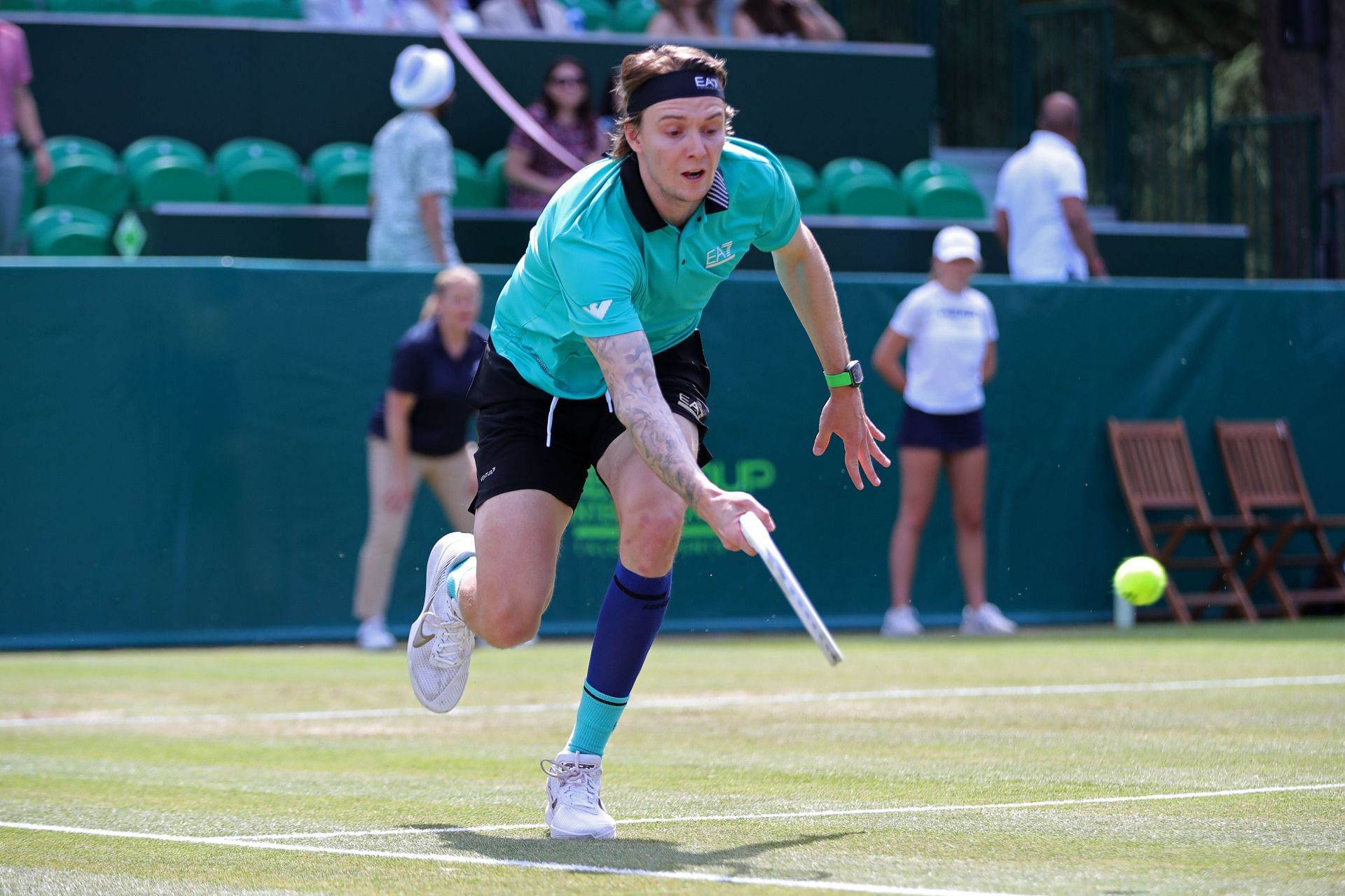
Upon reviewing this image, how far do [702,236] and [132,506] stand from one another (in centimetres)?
727

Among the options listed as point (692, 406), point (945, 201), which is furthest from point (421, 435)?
point (692, 406)

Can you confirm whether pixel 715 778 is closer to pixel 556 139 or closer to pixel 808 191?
pixel 556 139

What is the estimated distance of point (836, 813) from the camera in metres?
5.01

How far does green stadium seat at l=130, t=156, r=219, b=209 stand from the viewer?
13.7m

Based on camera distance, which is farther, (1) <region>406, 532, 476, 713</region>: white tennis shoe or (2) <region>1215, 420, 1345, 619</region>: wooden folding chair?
(2) <region>1215, 420, 1345, 619</region>: wooden folding chair

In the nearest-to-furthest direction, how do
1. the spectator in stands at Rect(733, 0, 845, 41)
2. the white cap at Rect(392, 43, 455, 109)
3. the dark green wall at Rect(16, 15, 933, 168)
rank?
the white cap at Rect(392, 43, 455, 109)
the dark green wall at Rect(16, 15, 933, 168)
the spectator in stands at Rect(733, 0, 845, 41)

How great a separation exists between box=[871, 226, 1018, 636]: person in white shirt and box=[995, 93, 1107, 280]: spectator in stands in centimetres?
142

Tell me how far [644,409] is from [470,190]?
10.3 meters

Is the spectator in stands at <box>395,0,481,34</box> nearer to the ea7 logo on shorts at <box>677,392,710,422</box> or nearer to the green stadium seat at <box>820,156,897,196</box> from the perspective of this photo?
the green stadium seat at <box>820,156,897,196</box>

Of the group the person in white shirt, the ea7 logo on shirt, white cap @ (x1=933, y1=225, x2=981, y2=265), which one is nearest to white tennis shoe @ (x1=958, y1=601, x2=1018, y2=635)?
the person in white shirt

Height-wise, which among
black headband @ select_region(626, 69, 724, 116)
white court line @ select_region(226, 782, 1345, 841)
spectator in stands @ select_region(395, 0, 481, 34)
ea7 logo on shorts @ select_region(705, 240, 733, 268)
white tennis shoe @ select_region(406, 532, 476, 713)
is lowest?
white court line @ select_region(226, 782, 1345, 841)

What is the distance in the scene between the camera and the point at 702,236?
15.7 ft

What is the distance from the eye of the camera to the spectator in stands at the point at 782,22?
16859mm

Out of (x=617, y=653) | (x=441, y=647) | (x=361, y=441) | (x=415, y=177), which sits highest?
(x=415, y=177)
